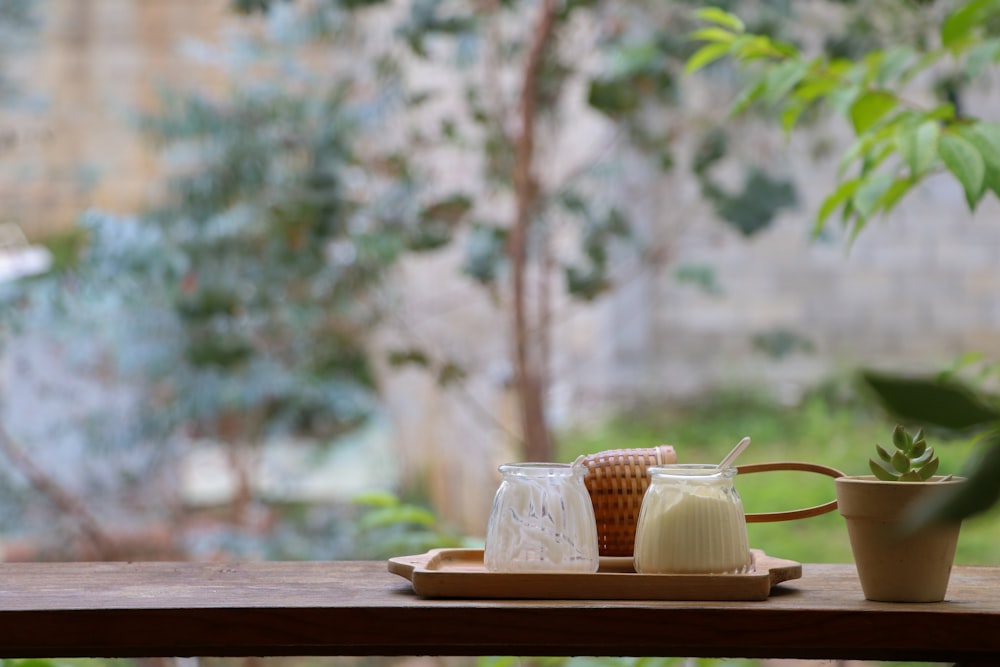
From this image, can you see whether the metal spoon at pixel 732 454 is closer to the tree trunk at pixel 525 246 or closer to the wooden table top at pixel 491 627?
the wooden table top at pixel 491 627

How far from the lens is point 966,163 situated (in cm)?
83

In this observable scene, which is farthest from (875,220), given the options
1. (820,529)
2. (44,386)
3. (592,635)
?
(592,635)

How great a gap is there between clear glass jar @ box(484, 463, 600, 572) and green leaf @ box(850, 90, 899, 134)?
0.45m

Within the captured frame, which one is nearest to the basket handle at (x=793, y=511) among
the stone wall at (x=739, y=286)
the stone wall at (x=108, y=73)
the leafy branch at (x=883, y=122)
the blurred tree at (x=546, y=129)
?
the leafy branch at (x=883, y=122)

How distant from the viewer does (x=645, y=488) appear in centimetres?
79

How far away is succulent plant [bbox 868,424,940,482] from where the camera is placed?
703 mm

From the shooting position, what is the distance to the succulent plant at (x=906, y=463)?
0.70 meters

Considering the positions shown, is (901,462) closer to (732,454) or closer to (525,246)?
(732,454)

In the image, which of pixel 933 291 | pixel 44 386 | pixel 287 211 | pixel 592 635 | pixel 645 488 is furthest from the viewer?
pixel 933 291

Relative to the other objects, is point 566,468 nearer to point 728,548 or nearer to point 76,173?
point 728,548

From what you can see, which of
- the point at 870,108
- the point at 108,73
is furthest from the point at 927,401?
the point at 108,73

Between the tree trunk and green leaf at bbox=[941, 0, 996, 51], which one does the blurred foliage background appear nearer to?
the tree trunk

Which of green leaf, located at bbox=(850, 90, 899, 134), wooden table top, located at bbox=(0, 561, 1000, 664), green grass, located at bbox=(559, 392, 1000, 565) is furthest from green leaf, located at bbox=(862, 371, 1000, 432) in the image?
green grass, located at bbox=(559, 392, 1000, 565)

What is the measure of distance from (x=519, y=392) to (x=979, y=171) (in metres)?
1.48
